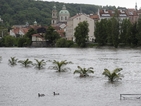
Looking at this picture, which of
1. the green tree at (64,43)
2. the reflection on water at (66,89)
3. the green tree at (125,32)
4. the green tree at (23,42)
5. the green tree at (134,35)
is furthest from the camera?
the green tree at (23,42)

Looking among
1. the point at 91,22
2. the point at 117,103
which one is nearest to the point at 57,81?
the point at 117,103

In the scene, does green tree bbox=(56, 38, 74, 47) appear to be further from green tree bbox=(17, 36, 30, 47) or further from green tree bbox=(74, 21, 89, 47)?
green tree bbox=(17, 36, 30, 47)

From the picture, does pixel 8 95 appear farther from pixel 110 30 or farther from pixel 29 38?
pixel 29 38

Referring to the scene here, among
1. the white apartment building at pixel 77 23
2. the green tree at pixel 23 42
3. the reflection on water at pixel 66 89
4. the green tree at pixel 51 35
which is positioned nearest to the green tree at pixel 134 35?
the green tree at pixel 51 35

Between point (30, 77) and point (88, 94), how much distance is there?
44.1 feet

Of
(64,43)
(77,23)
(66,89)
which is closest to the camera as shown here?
(66,89)

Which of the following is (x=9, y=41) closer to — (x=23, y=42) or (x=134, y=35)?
(x=23, y=42)

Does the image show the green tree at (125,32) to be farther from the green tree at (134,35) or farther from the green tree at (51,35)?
Answer: the green tree at (51,35)

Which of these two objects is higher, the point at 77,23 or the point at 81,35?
the point at 77,23

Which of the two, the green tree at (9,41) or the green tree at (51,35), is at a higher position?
the green tree at (51,35)

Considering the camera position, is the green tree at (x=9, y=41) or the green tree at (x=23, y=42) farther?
the green tree at (x=9, y=41)

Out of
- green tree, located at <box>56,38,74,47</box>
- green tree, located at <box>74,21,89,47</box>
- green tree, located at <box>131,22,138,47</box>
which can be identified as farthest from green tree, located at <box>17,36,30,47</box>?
green tree, located at <box>131,22,138,47</box>

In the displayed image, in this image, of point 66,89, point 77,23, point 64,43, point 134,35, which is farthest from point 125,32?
point 66,89

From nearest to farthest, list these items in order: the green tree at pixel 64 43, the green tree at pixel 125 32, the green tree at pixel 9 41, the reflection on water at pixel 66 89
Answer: the reflection on water at pixel 66 89 < the green tree at pixel 125 32 < the green tree at pixel 64 43 < the green tree at pixel 9 41
